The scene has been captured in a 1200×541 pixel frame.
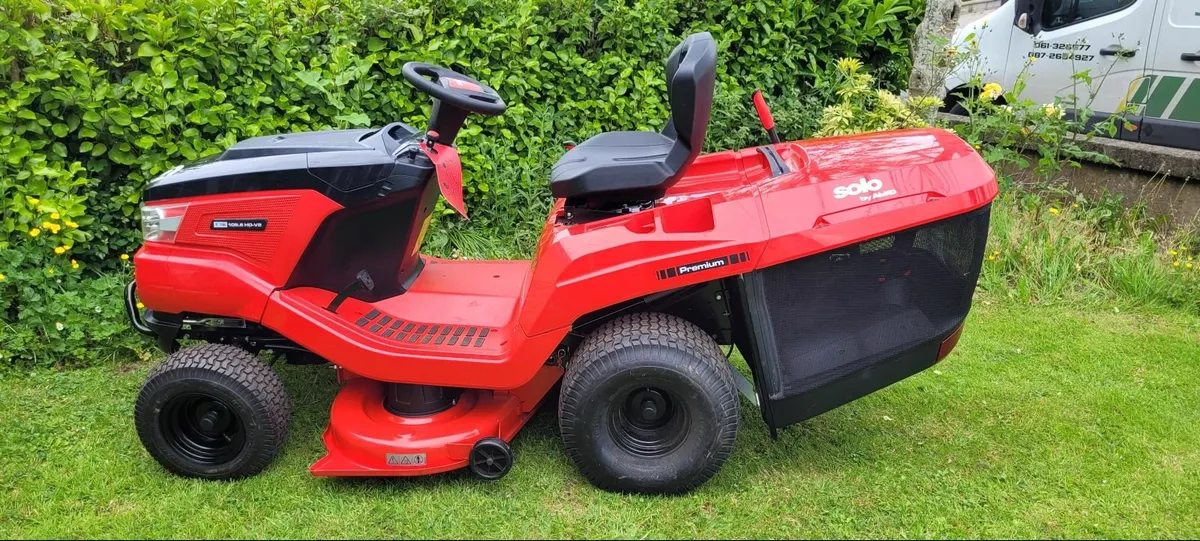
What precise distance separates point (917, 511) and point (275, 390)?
217 centimetres

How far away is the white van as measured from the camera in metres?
5.77

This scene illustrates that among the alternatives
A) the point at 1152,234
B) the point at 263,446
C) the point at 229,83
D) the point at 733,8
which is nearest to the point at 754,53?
the point at 733,8

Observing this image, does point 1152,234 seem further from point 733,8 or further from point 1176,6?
point 733,8

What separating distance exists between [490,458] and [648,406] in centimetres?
55

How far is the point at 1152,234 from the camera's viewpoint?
5129 mm

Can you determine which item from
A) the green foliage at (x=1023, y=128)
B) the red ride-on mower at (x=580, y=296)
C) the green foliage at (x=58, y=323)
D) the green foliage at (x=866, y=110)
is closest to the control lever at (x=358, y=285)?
the red ride-on mower at (x=580, y=296)

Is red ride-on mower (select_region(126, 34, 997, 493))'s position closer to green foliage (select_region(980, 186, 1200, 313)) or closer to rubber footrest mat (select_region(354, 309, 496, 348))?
rubber footrest mat (select_region(354, 309, 496, 348))

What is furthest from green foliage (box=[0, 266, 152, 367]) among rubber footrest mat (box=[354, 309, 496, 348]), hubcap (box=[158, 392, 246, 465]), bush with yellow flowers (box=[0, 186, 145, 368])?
rubber footrest mat (box=[354, 309, 496, 348])

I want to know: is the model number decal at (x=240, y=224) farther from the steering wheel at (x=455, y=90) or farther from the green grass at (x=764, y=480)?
the green grass at (x=764, y=480)

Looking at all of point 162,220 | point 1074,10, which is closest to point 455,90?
point 162,220

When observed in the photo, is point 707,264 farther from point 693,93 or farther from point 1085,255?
point 1085,255

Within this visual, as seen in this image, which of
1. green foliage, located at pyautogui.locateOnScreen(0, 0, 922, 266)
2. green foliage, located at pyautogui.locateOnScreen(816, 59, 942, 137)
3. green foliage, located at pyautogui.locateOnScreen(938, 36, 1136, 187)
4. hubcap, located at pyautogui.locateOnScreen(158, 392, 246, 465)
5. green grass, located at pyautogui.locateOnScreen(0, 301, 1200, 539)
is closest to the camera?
green grass, located at pyautogui.locateOnScreen(0, 301, 1200, 539)

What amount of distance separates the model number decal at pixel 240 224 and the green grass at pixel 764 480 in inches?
34.0

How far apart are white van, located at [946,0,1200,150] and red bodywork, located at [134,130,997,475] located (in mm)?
3515
